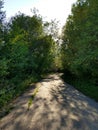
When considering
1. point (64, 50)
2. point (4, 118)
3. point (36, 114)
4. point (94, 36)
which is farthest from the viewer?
point (64, 50)

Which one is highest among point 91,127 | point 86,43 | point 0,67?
point 86,43

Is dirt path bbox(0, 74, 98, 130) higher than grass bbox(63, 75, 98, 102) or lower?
higher

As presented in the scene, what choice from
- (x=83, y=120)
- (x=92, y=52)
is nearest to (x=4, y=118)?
(x=83, y=120)

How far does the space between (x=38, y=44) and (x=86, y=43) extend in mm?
19553

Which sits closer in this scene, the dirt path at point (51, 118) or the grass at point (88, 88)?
the dirt path at point (51, 118)

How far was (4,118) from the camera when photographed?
1113cm

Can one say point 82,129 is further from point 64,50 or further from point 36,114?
point 64,50

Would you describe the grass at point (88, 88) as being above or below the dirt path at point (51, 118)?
below

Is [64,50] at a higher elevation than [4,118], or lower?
higher

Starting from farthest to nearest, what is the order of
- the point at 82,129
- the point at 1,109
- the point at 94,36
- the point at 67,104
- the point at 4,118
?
the point at 94,36
the point at 67,104
the point at 1,109
the point at 4,118
the point at 82,129

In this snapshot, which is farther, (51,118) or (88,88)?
(88,88)

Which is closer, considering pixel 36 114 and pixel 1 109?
pixel 36 114

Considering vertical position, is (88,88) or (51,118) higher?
(51,118)

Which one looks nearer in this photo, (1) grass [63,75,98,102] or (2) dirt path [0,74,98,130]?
(2) dirt path [0,74,98,130]
